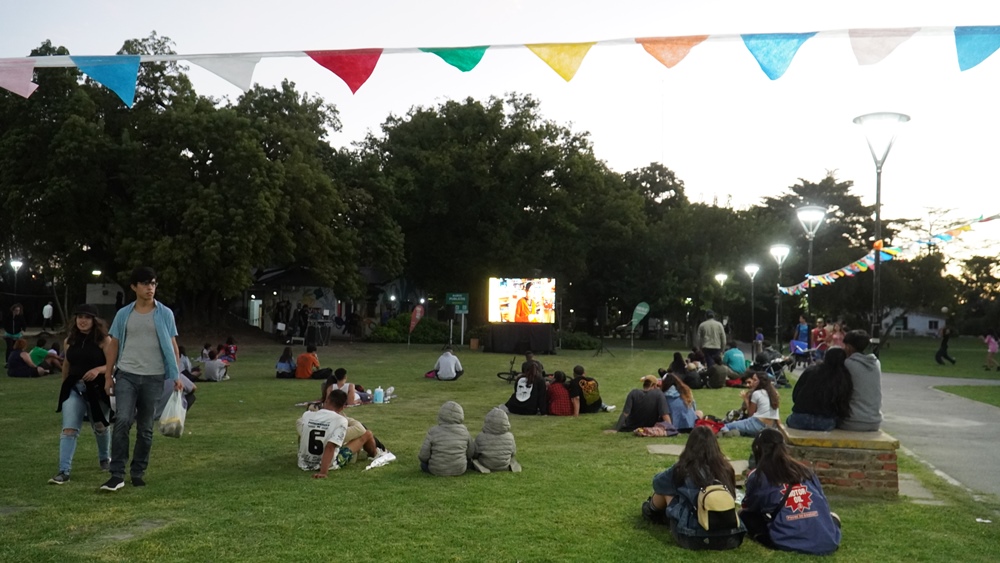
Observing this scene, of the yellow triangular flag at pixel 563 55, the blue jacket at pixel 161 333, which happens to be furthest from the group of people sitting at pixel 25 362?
the yellow triangular flag at pixel 563 55

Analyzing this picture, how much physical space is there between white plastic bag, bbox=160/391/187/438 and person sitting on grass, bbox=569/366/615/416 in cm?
810

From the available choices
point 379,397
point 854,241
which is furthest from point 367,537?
point 854,241

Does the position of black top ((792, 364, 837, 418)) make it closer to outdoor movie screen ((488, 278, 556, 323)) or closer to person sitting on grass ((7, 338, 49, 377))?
person sitting on grass ((7, 338, 49, 377))

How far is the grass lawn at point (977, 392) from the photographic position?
17.5 metres

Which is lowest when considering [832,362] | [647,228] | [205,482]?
[205,482]

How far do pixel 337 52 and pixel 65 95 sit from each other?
29.4 metres

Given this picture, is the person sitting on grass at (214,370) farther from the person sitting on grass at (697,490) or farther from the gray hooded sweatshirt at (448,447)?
the person sitting on grass at (697,490)

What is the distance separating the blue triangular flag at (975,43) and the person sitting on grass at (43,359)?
1998cm

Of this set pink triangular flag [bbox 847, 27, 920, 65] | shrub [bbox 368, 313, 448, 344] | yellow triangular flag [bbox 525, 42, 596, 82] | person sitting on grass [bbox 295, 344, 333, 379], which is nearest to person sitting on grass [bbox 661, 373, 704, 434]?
yellow triangular flag [bbox 525, 42, 596, 82]

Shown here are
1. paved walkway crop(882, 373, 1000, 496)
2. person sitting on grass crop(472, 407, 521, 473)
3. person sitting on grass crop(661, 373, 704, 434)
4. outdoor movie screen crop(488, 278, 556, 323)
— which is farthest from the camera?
outdoor movie screen crop(488, 278, 556, 323)

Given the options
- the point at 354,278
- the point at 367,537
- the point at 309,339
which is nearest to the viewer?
the point at 367,537

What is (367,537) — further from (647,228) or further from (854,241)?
(854,241)

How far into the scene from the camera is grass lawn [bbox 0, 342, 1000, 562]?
5.59m

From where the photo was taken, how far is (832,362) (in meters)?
7.83
